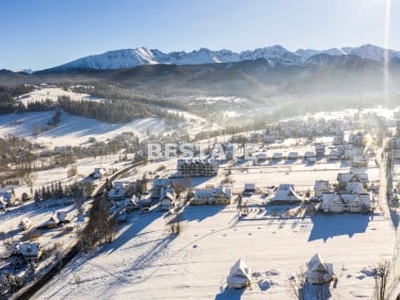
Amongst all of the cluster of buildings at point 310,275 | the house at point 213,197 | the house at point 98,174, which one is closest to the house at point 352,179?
the house at point 213,197

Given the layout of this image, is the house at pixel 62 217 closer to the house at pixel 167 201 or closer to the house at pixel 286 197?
the house at pixel 167 201

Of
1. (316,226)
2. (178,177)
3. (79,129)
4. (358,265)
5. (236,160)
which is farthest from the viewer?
(79,129)

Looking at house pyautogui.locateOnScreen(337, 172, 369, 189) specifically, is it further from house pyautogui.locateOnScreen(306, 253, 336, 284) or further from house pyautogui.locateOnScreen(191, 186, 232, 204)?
house pyautogui.locateOnScreen(306, 253, 336, 284)

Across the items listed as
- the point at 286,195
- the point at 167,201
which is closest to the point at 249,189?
the point at 286,195

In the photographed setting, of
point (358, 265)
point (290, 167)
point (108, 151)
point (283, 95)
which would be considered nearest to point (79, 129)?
point (108, 151)

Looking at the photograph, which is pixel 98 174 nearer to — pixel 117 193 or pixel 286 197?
pixel 117 193

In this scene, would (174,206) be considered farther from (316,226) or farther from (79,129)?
(79,129)
